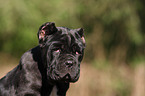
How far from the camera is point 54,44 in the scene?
162 inches

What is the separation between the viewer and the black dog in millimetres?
→ 4012

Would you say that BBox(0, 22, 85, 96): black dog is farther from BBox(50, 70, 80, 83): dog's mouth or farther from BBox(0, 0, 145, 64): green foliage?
BBox(0, 0, 145, 64): green foliage

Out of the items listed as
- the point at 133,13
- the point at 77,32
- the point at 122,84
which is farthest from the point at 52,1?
the point at 77,32

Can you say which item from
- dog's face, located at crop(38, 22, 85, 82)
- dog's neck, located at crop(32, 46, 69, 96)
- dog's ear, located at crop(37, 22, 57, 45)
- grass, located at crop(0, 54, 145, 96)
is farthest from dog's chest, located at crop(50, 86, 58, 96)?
grass, located at crop(0, 54, 145, 96)

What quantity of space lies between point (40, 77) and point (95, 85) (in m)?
9.93

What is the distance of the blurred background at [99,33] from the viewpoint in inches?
555

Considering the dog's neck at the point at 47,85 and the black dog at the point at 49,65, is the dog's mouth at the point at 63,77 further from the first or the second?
the dog's neck at the point at 47,85

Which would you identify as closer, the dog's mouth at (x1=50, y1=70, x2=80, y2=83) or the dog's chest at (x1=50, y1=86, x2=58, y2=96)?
the dog's mouth at (x1=50, y1=70, x2=80, y2=83)

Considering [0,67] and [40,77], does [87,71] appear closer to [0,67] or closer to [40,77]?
[0,67]

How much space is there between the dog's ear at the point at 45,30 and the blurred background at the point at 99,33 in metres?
9.59

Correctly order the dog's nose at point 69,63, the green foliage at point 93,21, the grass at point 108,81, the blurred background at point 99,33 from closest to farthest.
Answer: the dog's nose at point 69,63 < the grass at point 108,81 < the blurred background at point 99,33 < the green foliage at point 93,21

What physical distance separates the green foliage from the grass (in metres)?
0.72

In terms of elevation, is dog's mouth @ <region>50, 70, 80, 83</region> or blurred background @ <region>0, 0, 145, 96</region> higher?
blurred background @ <region>0, 0, 145, 96</region>

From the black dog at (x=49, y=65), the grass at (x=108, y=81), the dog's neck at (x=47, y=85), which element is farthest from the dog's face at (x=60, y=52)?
the grass at (x=108, y=81)
